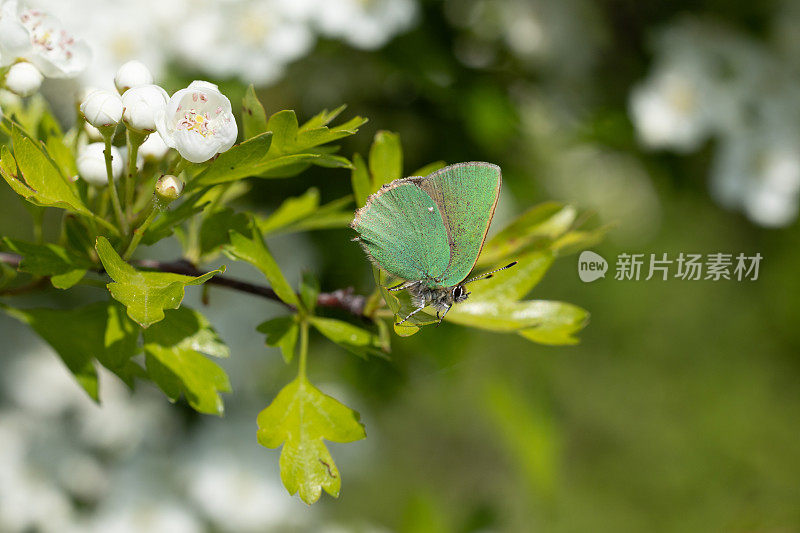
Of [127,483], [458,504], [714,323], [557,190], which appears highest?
[557,190]

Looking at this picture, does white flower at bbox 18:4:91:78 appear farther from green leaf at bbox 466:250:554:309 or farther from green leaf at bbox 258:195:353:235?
green leaf at bbox 466:250:554:309

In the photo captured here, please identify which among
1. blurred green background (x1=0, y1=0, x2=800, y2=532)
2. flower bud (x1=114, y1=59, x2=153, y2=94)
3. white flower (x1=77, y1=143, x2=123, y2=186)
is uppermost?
flower bud (x1=114, y1=59, x2=153, y2=94)

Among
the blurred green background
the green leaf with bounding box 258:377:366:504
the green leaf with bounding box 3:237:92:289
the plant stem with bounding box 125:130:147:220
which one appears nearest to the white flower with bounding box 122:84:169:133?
the plant stem with bounding box 125:130:147:220

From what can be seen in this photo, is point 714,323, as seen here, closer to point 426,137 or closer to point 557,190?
point 557,190

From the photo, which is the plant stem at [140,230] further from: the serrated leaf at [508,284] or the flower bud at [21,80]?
the serrated leaf at [508,284]

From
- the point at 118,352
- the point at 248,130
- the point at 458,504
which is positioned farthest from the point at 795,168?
the point at 458,504

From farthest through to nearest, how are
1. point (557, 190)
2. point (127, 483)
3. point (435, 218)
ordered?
point (557, 190) < point (127, 483) < point (435, 218)

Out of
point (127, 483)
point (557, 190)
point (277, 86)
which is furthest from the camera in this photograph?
point (557, 190)
